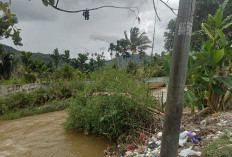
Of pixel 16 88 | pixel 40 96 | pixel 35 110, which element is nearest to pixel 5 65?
pixel 16 88

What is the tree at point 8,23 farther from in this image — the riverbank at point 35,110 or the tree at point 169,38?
the tree at point 169,38

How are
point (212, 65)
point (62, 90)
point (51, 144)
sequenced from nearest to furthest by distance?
point (212, 65)
point (51, 144)
point (62, 90)

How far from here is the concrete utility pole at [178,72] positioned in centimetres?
106

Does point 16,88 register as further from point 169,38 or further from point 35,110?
point 169,38

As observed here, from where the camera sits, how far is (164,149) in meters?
1.17

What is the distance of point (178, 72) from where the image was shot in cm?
108

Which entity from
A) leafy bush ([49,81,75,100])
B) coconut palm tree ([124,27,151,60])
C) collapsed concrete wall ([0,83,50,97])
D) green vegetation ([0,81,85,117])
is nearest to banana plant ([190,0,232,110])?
green vegetation ([0,81,85,117])

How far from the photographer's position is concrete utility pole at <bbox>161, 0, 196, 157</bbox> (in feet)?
3.49

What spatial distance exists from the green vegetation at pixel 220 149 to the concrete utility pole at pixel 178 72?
0.89 meters

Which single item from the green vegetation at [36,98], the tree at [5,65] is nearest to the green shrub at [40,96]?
the green vegetation at [36,98]

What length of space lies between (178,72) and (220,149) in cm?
125

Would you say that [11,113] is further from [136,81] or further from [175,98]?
[175,98]

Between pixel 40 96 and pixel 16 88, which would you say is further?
pixel 40 96

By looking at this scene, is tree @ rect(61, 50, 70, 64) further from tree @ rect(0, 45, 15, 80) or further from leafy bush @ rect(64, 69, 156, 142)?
leafy bush @ rect(64, 69, 156, 142)
